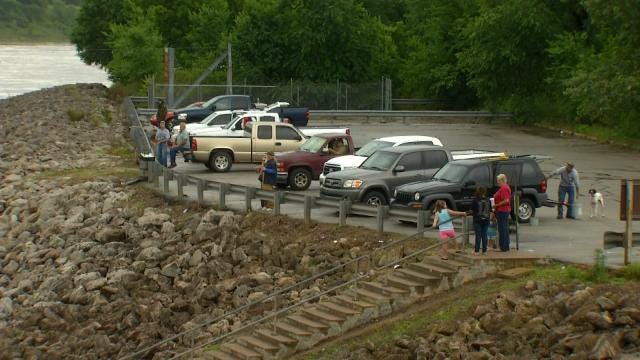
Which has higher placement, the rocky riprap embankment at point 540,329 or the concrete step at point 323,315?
the rocky riprap embankment at point 540,329

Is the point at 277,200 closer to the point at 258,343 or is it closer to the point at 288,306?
the point at 288,306

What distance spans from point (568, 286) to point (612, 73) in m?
29.1

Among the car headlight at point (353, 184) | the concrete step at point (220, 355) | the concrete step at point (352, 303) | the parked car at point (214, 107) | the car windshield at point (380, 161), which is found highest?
the parked car at point (214, 107)

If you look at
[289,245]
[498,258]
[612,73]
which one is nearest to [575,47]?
[612,73]

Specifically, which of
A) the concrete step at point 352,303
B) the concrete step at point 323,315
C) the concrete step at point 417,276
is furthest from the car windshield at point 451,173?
the concrete step at point 323,315

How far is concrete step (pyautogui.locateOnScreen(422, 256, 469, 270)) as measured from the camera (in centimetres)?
1905

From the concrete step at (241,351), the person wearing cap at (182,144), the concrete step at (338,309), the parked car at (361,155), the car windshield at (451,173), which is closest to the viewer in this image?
the concrete step at (241,351)

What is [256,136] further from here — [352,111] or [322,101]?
[322,101]

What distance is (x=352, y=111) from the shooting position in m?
57.9

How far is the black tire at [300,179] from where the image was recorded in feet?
102

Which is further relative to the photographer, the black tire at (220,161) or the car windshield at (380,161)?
the black tire at (220,161)

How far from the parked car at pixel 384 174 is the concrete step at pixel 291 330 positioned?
22.1 feet

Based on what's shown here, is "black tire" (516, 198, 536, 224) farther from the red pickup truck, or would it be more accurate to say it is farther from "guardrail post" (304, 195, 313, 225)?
the red pickup truck

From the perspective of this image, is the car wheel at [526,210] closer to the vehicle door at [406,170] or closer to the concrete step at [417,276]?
the vehicle door at [406,170]
